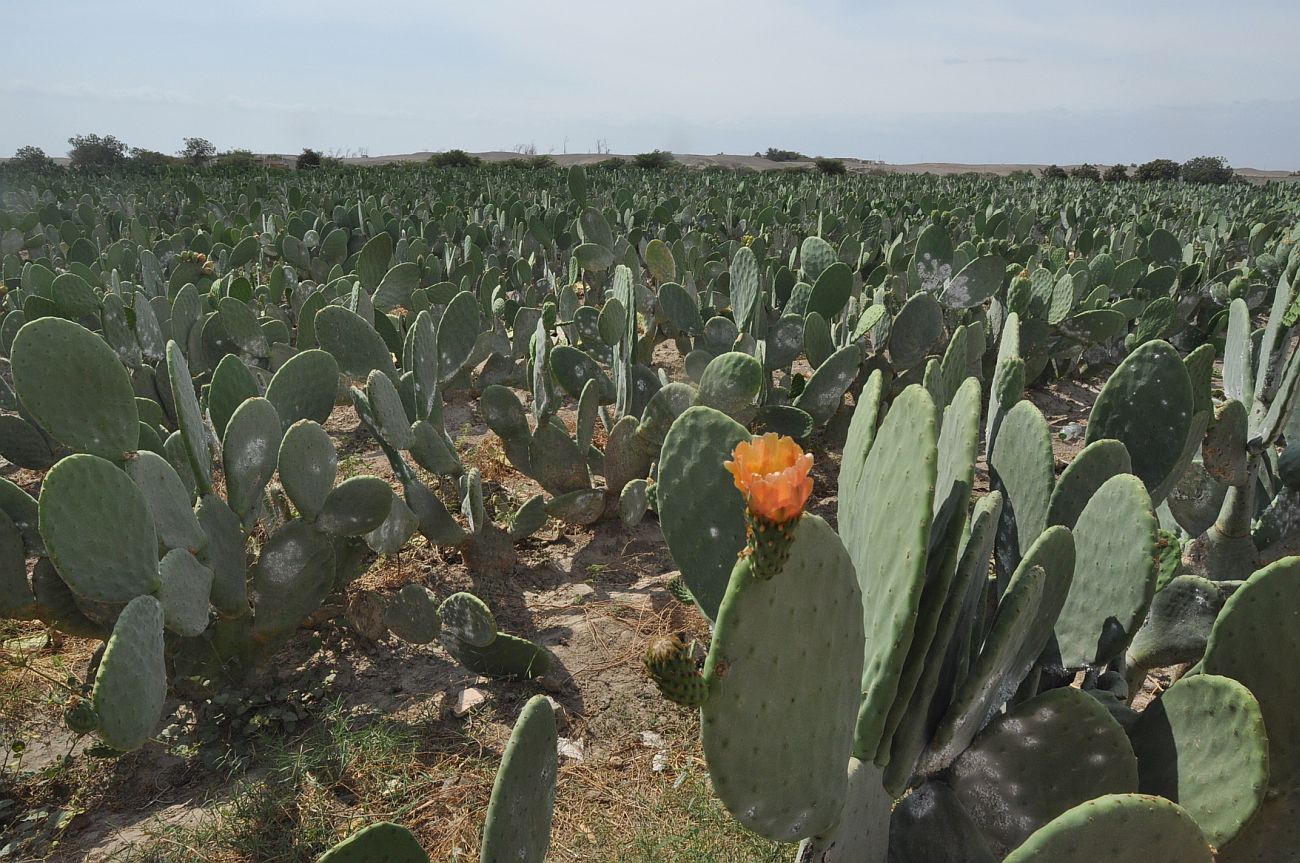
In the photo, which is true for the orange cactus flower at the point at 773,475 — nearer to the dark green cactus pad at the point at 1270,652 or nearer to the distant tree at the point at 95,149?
the dark green cactus pad at the point at 1270,652

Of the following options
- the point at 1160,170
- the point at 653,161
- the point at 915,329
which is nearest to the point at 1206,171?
the point at 1160,170

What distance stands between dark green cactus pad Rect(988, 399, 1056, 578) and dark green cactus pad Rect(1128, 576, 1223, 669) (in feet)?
0.90

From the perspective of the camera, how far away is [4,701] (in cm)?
230

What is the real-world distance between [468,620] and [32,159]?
29.6 m

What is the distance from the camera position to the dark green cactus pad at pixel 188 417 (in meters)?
2.08

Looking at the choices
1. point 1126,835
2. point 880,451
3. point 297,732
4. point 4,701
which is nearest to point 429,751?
point 297,732

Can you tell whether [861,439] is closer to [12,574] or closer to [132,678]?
[132,678]

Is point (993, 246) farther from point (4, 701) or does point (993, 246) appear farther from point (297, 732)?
point (4, 701)

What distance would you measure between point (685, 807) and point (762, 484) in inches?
61.9

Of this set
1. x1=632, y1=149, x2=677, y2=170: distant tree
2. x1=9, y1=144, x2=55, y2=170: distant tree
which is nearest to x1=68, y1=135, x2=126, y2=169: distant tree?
x1=9, y1=144, x2=55, y2=170: distant tree

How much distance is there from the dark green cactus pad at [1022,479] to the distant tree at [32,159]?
85.9ft

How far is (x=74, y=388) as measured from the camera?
1991 millimetres

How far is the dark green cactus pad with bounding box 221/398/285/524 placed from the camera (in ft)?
6.84

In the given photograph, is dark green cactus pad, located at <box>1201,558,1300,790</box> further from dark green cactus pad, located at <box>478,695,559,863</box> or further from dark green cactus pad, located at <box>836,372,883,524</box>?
dark green cactus pad, located at <box>478,695,559,863</box>
